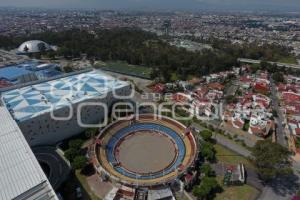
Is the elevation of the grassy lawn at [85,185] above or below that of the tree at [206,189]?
below

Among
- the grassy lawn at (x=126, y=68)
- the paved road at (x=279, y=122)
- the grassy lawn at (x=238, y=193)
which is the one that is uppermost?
the grassy lawn at (x=126, y=68)

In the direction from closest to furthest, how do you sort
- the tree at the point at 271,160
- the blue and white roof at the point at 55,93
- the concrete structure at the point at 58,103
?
1. the tree at the point at 271,160
2. the concrete structure at the point at 58,103
3. the blue and white roof at the point at 55,93

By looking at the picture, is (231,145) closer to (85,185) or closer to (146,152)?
(146,152)

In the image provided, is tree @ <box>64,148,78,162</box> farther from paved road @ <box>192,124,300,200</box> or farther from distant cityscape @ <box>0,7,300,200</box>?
paved road @ <box>192,124,300,200</box>

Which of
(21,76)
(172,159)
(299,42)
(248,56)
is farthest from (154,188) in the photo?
(299,42)

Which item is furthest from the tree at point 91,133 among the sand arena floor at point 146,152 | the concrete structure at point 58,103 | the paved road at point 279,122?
the paved road at point 279,122

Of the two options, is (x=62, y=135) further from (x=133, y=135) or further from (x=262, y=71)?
(x=262, y=71)

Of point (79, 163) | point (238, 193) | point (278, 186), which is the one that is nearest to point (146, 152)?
point (79, 163)

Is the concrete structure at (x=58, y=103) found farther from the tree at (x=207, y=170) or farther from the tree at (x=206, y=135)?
the tree at (x=207, y=170)
